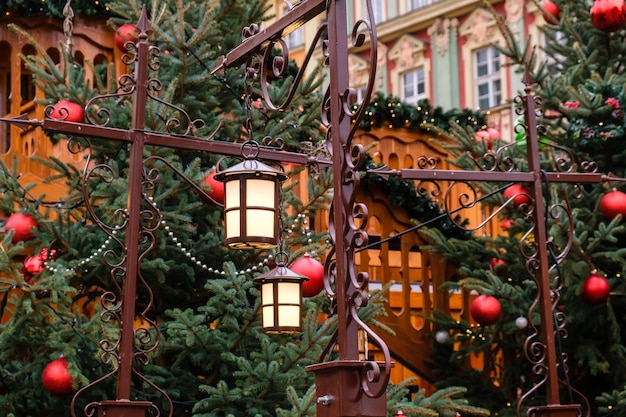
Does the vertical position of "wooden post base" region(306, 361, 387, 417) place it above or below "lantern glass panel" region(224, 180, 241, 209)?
below

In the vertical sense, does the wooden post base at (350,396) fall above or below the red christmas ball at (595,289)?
below

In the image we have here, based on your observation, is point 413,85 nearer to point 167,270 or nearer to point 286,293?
point 167,270

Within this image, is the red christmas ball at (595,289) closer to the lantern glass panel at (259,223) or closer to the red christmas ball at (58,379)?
the red christmas ball at (58,379)

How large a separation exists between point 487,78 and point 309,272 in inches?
791

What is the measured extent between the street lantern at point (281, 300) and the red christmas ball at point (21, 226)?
2319mm

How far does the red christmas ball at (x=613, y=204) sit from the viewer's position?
416 inches

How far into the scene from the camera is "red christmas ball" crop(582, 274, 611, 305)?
1055 cm

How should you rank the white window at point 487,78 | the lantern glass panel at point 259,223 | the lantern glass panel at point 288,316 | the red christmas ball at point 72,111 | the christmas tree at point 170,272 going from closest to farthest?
the lantern glass panel at point 259,223, the lantern glass panel at point 288,316, the christmas tree at point 170,272, the red christmas ball at point 72,111, the white window at point 487,78

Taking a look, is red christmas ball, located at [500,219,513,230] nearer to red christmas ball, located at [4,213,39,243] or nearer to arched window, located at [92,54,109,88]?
arched window, located at [92,54,109,88]

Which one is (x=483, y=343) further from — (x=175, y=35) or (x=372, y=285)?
(x=175, y=35)

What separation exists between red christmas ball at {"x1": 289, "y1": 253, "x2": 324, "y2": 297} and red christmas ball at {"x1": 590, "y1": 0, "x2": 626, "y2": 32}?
4.17m

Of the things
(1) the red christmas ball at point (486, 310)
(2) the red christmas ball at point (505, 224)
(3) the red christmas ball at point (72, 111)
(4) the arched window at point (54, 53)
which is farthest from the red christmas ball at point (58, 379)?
(2) the red christmas ball at point (505, 224)

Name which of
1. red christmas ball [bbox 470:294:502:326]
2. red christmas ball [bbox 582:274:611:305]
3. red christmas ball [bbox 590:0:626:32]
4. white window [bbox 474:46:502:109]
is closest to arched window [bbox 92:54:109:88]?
red christmas ball [bbox 470:294:502:326]

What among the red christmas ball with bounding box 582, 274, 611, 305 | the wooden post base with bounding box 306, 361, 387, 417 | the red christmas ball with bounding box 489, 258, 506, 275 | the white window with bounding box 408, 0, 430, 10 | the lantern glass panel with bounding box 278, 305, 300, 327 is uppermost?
the white window with bounding box 408, 0, 430, 10
